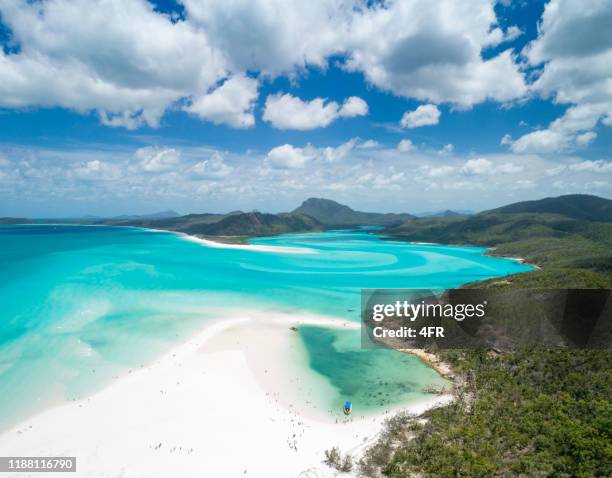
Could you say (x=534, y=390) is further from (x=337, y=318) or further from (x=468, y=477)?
(x=337, y=318)

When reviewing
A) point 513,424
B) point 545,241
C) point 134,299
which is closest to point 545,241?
point 545,241

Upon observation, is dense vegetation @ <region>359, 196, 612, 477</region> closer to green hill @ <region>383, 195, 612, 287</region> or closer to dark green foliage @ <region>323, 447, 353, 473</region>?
dark green foliage @ <region>323, 447, 353, 473</region>

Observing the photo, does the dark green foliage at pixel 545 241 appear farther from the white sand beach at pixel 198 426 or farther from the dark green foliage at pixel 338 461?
the dark green foliage at pixel 338 461


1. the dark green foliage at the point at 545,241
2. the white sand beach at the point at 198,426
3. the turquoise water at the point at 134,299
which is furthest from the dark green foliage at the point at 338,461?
the dark green foliage at the point at 545,241

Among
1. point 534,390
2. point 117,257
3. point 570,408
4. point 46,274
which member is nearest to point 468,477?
point 570,408

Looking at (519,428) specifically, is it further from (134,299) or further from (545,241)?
(545,241)

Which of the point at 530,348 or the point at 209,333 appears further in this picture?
the point at 209,333

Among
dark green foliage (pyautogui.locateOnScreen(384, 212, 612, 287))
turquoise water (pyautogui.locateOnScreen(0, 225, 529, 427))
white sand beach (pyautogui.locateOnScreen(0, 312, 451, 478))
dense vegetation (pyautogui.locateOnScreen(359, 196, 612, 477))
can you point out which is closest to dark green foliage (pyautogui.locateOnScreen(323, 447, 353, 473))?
white sand beach (pyautogui.locateOnScreen(0, 312, 451, 478))
